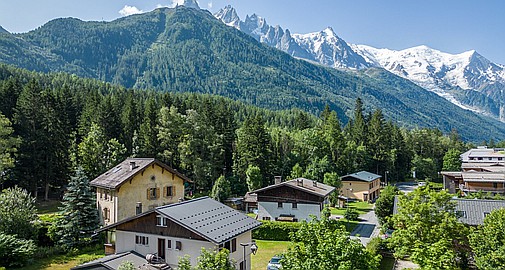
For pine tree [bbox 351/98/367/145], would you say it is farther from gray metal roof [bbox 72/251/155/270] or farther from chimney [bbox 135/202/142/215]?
gray metal roof [bbox 72/251/155/270]

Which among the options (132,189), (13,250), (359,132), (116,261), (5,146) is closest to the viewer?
(116,261)

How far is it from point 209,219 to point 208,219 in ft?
0.23

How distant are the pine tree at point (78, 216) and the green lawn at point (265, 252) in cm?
1648

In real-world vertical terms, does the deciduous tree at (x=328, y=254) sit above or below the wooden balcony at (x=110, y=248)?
above

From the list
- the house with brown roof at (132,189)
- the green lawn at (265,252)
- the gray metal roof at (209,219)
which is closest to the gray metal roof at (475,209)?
the green lawn at (265,252)

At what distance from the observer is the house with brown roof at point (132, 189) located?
133ft

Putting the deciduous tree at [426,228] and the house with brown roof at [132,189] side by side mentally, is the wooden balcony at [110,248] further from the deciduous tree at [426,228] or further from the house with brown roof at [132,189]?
the deciduous tree at [426,228]

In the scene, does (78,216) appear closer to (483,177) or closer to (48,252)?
(48,252)

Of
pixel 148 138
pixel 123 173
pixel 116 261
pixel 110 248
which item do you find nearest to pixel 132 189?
pixel 123 173

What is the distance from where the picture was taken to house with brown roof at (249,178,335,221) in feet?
159

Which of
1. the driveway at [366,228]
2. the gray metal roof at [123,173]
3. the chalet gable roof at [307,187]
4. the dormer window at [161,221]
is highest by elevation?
the gray metal roof at [123,173]

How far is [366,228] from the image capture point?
51.0 meters

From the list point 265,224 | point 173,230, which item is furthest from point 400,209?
point 265,224

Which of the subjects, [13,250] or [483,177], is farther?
[483,177]
